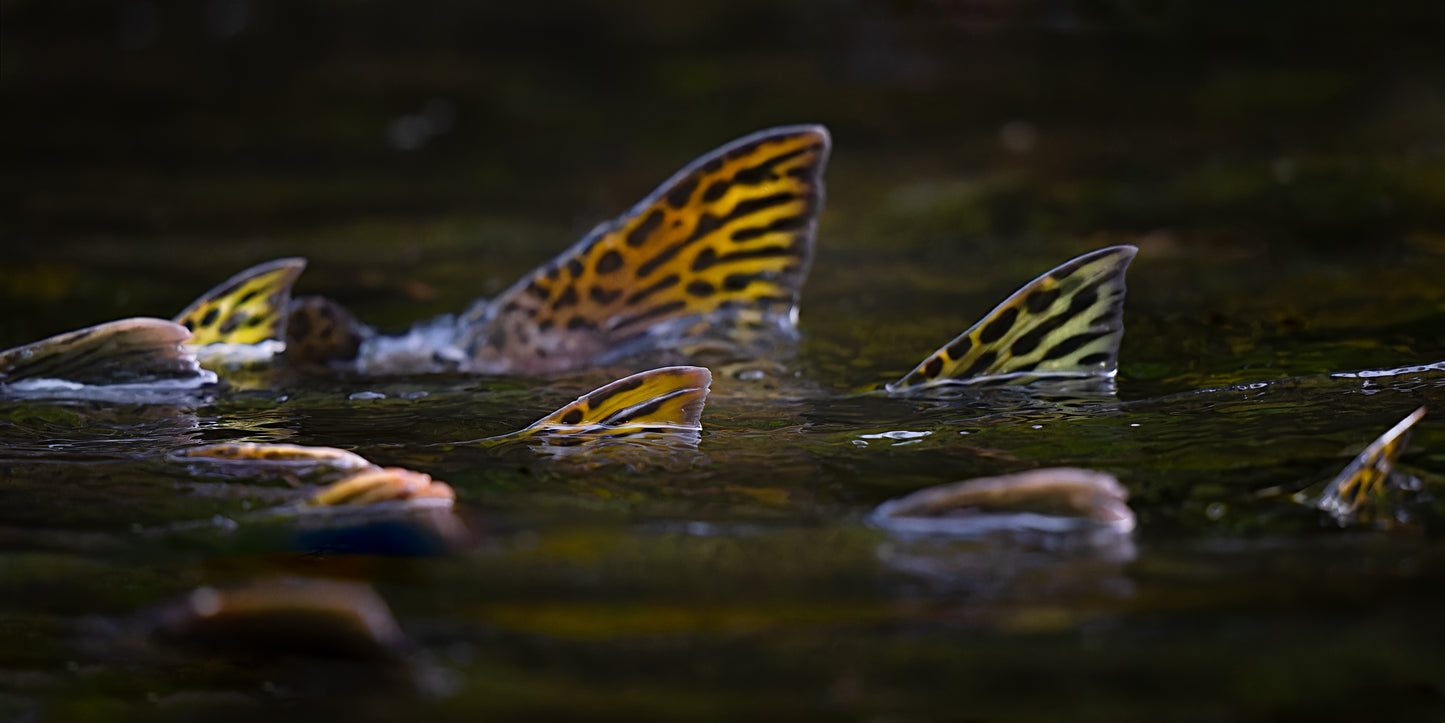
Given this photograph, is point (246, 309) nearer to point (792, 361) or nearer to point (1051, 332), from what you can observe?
point (792, 361)

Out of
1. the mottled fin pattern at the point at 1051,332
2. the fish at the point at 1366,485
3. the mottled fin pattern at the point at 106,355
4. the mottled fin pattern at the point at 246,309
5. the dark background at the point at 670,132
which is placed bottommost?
the fish at the point at 1366,485

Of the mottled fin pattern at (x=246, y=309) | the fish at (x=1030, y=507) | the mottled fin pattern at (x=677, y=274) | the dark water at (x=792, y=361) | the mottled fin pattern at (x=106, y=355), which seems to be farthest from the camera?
the mottled fin pattern at (x=246, y=309)

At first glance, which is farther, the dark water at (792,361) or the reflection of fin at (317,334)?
the reflection of fin at (317,334)

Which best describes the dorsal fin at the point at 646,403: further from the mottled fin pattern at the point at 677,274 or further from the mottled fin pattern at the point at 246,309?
the mottled fin pattern at the point at 246,309

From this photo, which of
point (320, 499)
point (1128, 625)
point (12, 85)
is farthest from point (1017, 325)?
point (12, 85)

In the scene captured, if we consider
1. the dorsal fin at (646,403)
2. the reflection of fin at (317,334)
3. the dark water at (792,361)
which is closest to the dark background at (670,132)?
the dark water at (792,361)

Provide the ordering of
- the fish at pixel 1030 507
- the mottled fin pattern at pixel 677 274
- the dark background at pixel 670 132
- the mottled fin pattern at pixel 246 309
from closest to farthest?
1. the fish at pixel 1030 507
2. the mottled fin pattern at pixel 677 274
3. the mottled fin pattern at pixel 246 309
4. the dark background at pixel 670 132

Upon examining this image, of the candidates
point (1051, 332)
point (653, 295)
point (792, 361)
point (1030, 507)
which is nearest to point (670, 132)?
point (653, 295)
